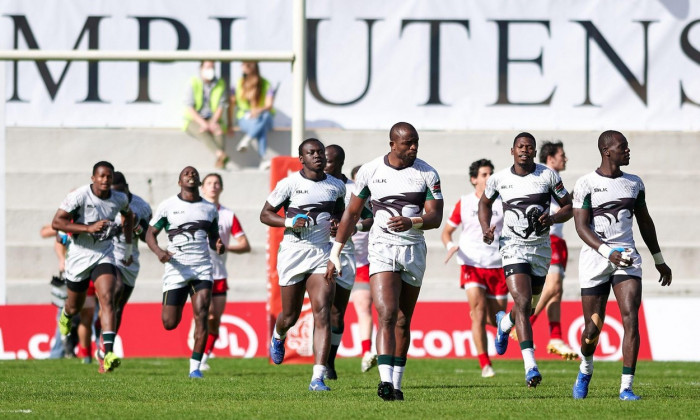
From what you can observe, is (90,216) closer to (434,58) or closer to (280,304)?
(280,304)

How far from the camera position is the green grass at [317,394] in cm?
1030

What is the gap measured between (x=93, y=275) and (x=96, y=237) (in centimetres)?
44

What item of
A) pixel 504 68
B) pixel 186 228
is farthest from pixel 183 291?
pixel 504 68

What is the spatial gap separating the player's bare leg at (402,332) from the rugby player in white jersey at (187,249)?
4001mm

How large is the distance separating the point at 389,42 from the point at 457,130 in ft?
6.92

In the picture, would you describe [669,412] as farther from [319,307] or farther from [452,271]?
[452,271]

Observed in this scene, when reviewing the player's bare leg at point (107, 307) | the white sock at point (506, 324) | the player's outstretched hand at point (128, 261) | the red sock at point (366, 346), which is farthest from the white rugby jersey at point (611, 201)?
the player's outstretched hand at point (128, 261)

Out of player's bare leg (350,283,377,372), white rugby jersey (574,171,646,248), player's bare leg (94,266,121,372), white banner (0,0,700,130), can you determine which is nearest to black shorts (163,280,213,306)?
player's bare leg (94,266,121,372)

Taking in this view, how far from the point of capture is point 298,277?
1288 centimetres

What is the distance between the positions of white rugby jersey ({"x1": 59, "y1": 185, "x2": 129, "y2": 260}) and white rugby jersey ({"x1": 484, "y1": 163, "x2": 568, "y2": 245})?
16.5 ft

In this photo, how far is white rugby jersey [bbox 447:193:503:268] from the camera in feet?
52.2

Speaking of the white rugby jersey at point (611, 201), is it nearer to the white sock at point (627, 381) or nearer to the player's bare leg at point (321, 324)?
the white sock at point (627, 381)

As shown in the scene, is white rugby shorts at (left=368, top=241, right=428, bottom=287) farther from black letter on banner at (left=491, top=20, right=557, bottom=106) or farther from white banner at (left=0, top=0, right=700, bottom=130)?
black letter on banner at (left=491, top=20, right=557, bottom=106)

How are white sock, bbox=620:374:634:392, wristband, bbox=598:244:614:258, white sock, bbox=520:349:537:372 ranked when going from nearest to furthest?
1. wristband, bbox=598:244:614:258
2. white sock, bbox=620:374:634:392
3. white sock, bbox=520:349:537:372
